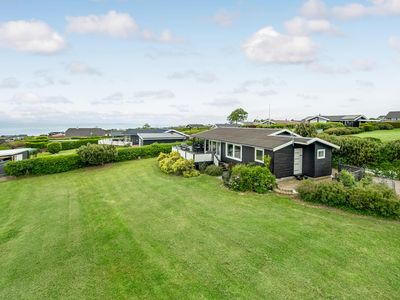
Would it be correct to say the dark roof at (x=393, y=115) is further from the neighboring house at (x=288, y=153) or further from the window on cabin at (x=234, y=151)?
the window on cabin at (x=234, y=151)

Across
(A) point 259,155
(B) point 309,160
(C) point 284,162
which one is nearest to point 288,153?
(C) point 284,162

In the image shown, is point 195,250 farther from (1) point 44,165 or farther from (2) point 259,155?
(1) point 44,165

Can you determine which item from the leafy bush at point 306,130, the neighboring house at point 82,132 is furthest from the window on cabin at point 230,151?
the neighboring house at point 82,132

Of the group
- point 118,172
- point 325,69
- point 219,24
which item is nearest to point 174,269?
point 118,172

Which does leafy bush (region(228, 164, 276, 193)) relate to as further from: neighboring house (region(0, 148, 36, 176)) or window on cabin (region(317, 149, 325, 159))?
neighboring house (region(0, 148, 36, 176))

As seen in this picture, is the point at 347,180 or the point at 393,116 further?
the point at 393,116

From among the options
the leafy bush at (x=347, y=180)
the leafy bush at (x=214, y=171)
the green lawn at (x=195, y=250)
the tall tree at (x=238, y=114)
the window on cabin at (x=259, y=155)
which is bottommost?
the green lawn at (x=195, y=250)
